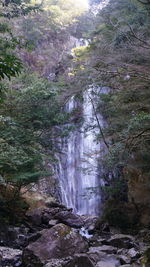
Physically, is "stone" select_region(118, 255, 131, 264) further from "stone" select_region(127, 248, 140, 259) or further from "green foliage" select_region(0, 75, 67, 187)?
"green foliage" select_region(0, 75, 67, 187)

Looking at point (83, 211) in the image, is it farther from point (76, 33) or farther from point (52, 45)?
point (76, 33)

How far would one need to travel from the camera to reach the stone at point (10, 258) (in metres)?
6.10

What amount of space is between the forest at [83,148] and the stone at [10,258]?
0.07ft

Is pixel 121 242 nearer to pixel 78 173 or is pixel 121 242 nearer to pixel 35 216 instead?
pixel 35 216

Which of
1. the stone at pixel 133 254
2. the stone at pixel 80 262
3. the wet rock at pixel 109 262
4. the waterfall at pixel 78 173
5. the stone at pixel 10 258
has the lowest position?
the wet rock at pixel 109 262

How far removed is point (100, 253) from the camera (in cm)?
686

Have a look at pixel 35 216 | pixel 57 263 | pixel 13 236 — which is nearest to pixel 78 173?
pixel 35 216

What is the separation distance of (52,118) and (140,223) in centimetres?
624

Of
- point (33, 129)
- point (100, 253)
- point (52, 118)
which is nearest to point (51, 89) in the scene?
point (52, 118)

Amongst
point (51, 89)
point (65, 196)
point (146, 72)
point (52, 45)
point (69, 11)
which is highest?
point (69, 11)

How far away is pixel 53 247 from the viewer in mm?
6395

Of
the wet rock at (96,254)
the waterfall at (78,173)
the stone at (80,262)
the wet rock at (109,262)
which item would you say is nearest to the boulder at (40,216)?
the waterfall at (78,173)

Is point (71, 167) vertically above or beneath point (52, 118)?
beneath

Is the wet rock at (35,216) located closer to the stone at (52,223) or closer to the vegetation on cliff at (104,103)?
the stone at (52,223)
